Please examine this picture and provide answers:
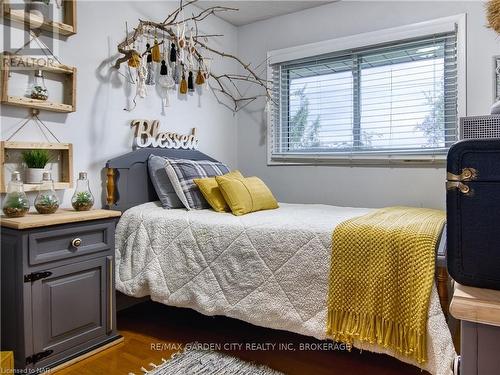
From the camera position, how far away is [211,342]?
86.8 inches

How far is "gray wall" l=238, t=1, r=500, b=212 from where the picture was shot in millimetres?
2572

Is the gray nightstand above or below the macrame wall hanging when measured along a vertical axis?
below

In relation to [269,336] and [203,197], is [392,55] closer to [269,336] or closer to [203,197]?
[203,197]

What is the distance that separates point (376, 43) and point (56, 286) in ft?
9.04

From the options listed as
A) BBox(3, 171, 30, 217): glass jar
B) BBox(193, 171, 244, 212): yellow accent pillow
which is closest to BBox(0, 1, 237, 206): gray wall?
BBox(3, 171, 30, 217): glass jar

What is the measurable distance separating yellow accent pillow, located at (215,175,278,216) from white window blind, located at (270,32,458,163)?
94cm

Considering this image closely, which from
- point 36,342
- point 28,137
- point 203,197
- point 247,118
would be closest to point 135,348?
point 36,342

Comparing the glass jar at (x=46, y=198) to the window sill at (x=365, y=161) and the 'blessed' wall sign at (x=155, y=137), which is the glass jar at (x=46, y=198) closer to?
the 'blessed' wall sign at (x=155, y=137)

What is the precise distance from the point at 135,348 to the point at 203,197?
100cm

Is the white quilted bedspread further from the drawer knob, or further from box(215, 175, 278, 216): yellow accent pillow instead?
the drawer knob

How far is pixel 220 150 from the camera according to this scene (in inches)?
140

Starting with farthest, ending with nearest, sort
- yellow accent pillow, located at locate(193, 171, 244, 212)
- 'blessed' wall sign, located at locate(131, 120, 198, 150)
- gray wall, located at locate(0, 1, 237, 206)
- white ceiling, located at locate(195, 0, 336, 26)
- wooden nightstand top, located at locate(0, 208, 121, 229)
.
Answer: white ceiling, located at locate(195, 0, 336, 26), 'blessed' wall sign, located at locate(131, 120, 198, 150), yellow accent pillow, located at locate(193, 171, 244, 212), gray wall, located at locate(0, 1, 237, 206), wooden nightstand top, located at locate(0, 208, 121, 229)

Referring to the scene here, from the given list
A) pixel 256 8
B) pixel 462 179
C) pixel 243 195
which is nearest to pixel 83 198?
pixel 243 195

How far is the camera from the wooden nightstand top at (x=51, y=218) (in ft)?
5.62
